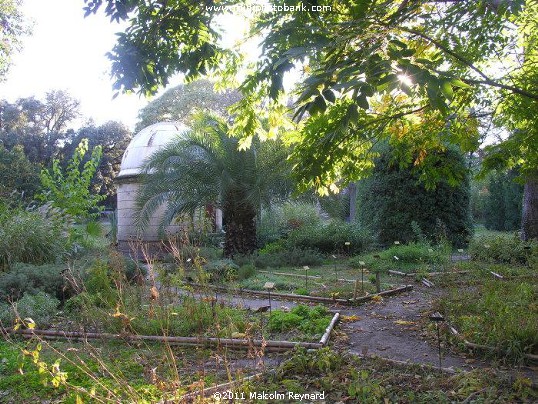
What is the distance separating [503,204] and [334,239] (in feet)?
63.6

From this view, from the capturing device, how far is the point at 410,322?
6238 millimetres

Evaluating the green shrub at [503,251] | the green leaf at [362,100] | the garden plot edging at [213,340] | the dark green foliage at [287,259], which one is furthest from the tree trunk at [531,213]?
the green leaf at [362,100]

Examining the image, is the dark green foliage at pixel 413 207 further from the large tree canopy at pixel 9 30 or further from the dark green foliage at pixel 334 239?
the large tree canopy at pixel 9 30

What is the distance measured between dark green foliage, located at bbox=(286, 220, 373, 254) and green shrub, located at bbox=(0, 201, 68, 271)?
6.87 meters

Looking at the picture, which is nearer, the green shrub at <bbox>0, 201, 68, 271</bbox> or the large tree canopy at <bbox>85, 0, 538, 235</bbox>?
the large tree canopy at <bbox>85, 0, 538, 235</bbox>

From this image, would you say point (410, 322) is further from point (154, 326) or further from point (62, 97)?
point (62, 97)

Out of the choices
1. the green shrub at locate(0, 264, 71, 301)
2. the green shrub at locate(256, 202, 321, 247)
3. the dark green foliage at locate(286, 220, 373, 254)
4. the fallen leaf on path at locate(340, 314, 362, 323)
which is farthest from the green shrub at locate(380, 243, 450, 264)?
the green shrub at locate(0, 264, 71, 301)

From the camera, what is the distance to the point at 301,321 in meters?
5.92

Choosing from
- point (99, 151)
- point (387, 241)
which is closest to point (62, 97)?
point (99, 151)

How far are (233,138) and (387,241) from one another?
618 cm

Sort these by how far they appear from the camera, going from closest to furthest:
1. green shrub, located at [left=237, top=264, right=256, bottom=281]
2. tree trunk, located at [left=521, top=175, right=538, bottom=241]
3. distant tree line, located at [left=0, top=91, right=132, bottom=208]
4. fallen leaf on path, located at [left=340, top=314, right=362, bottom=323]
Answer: fallen leaf on path, located at [left=340, top=314, right=362, bottom=323]
green shrub, located at [left=237, top=264, right=256, bottom=281]
tree trunk, located at [left=521, top=175, right=538, bottom=241]
distant tree line, located at [left=0, top=91, right=132, bottom=208]

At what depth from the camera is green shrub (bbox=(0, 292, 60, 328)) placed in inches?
241

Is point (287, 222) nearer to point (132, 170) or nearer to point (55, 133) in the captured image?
point (132, 170)

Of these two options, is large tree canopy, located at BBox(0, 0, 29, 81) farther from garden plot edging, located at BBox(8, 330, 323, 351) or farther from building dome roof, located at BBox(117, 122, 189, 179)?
garden plot edging, located at BBox(8, 330, 323, 351)
